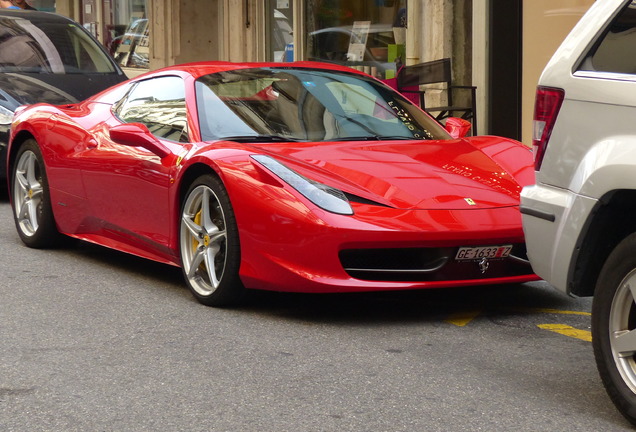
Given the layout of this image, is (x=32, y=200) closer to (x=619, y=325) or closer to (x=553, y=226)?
(x=553, y=226)

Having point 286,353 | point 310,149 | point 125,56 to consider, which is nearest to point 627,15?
point 286,353

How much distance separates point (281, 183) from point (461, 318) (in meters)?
1.06

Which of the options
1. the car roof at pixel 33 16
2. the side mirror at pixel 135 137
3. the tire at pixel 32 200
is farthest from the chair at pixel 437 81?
the side mirror at pixel 135 137

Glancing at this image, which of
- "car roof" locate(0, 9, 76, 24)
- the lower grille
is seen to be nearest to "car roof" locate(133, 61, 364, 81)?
the lower grille

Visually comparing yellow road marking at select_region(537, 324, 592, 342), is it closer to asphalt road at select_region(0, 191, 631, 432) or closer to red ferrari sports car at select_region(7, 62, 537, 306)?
asphalt road at select_region(0, 191, 631, 432)

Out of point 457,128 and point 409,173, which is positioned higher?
point 457,128

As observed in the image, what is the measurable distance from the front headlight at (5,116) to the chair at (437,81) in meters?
4.71

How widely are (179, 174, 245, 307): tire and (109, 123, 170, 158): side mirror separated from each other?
0.45m

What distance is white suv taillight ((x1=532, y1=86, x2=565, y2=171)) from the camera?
14.0 ft

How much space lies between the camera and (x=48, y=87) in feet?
37.1

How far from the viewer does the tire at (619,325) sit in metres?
3.91

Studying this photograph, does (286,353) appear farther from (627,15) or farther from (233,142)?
(627,15)

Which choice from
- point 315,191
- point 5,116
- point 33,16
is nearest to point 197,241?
point 315,191

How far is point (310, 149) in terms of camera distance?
6129 millimetres
